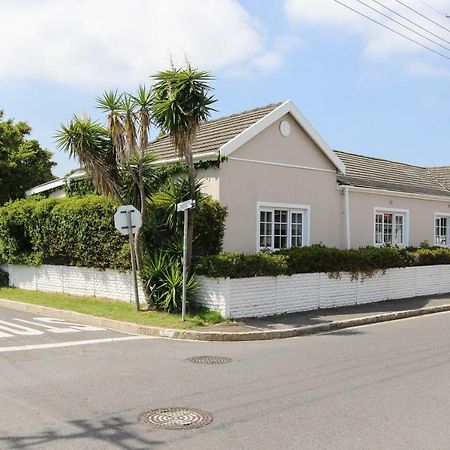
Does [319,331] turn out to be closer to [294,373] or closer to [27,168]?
[294,373]

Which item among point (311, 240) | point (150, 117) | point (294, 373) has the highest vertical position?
point (150, 117)

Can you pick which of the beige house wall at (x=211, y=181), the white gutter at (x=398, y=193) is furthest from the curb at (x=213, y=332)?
the white gutter at (x=398, y=193)

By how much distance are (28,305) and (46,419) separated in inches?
408

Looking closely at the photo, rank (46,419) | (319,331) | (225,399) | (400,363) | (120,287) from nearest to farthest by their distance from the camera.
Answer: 1. (46,419)
2. (225,399)
3. (400,363)
4. (319,331)
5. (120,287)

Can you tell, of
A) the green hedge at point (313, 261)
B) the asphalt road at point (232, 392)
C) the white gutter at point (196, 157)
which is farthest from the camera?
the white gutter at point (196, 157)

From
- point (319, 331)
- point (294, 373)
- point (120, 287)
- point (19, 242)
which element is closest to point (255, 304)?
point (319, 331)

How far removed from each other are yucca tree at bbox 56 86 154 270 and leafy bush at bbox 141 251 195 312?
53 centimetres

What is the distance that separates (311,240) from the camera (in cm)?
1680

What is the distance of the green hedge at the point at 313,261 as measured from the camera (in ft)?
41.6

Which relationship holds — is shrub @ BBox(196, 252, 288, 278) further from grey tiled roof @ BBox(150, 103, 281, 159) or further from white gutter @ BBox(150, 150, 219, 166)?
grey tiled roof @ BBox(150, 103, 281, 159)

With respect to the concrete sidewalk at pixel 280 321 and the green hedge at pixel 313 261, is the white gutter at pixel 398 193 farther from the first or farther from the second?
the concrete sidewalk at pixel 280 321

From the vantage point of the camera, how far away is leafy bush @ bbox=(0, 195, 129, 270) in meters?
15.2

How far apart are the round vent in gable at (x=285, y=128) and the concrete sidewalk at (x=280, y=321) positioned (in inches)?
208

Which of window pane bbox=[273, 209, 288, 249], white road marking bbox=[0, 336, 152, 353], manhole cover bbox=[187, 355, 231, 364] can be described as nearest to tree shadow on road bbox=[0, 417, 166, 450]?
manhole cover bbox=[187, 355, 231, 364]
